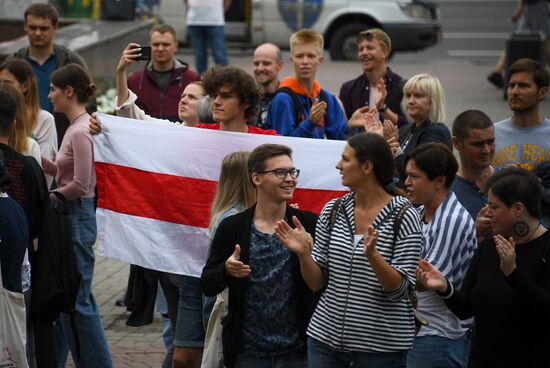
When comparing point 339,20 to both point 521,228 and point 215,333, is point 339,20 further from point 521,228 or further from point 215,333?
point 521,228

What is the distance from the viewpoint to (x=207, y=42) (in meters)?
18.2

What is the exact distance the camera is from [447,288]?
229 inches

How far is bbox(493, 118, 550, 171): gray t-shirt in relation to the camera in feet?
23.7

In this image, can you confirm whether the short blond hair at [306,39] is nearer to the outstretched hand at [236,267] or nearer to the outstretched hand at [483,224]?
the outstretched hand at [483,224]

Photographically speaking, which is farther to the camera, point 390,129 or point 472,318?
point 390,129

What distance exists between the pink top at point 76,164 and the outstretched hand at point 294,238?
2630 millimetres

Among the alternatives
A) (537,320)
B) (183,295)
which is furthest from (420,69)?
(537,320)

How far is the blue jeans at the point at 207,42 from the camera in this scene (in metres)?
17.8

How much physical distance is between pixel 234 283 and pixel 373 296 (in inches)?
30.5

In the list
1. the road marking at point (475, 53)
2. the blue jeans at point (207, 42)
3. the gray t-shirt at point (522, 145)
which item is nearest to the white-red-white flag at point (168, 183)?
the gray t-shirt at point (522, 145)

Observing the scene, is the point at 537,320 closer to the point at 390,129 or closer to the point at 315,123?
the point at 390,129

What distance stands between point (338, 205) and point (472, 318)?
3.18 feet

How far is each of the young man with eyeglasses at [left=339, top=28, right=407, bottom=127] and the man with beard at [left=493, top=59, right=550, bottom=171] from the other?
4.47 feet

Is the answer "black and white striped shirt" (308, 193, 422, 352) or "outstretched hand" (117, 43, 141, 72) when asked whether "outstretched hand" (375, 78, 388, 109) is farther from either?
"black and white striped shirt" (308, 193, 422, 352)
